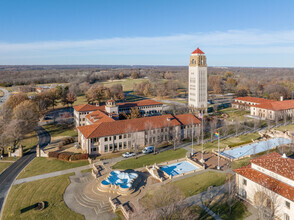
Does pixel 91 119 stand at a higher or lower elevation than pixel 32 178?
higher

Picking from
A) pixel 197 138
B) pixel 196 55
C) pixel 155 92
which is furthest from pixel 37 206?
pixel 155 92

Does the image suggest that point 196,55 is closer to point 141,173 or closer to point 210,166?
point 210,166

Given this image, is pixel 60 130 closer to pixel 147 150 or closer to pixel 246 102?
pixel 147 150

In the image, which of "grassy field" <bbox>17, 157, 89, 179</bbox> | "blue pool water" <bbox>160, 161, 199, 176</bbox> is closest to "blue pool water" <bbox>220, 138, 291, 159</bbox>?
"blue pool water" <bbox>160, 161, 199, 176</bbox>

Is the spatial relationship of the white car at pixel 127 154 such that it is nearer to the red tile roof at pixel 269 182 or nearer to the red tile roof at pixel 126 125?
the red tile roof at pixel 126 125

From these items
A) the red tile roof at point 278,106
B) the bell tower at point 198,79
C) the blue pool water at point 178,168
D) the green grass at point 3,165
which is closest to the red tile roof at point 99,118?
the green grass at point 3,165

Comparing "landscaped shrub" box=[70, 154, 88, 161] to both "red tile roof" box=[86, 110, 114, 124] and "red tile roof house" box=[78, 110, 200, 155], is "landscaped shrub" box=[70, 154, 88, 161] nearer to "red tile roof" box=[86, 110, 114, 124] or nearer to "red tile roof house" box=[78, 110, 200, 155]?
"red tile roof house" box=[78, 110, 200, 155]
